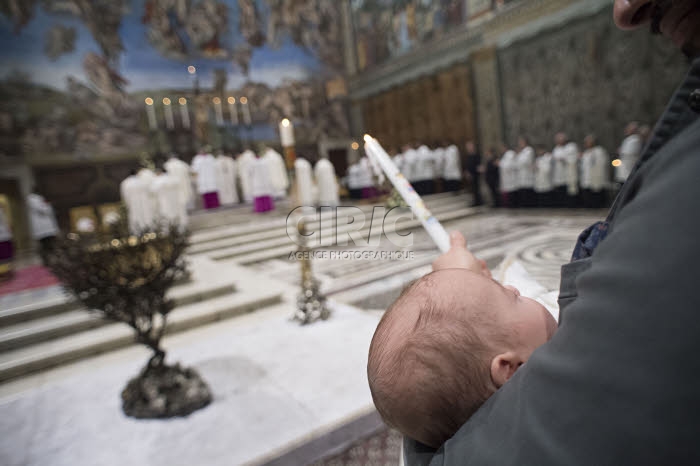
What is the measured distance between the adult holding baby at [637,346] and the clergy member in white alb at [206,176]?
1226 centimetres

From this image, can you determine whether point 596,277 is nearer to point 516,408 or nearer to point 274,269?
point 516,408

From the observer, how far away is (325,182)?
11.7 meters

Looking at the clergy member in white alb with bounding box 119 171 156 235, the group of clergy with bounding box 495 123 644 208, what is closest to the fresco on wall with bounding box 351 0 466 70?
the group of clergy with bounding box 495 123 644 208

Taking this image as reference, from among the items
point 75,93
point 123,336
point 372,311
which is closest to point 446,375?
point 372,311

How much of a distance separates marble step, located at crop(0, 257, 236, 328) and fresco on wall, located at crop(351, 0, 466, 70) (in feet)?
36.0

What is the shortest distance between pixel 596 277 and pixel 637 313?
5 cm

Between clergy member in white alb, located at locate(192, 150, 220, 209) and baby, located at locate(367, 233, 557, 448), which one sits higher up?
clergy member in white alb, located at locate(192, 150, 220, 209)

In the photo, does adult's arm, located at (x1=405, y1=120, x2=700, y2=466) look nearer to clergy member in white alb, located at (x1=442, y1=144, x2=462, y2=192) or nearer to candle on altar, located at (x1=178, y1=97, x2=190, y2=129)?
clergy member in white alb, located at (x1=442, y1=144, x2=462, y2=192)

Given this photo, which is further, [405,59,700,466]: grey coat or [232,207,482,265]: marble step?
[232,207,482,265]: marble step

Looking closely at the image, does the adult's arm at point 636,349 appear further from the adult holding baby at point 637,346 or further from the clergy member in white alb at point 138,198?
the clergy member in white alb at point 138,198

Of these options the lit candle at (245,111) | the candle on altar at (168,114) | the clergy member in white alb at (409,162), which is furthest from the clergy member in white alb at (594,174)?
the candle on altar at (168,114)

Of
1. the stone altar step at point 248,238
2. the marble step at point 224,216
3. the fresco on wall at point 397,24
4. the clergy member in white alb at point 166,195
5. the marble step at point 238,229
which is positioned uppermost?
the fresco on wall at point 397,24

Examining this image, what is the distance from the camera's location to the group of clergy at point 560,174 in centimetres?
877

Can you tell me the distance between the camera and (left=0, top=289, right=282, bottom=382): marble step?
3.67 metres
